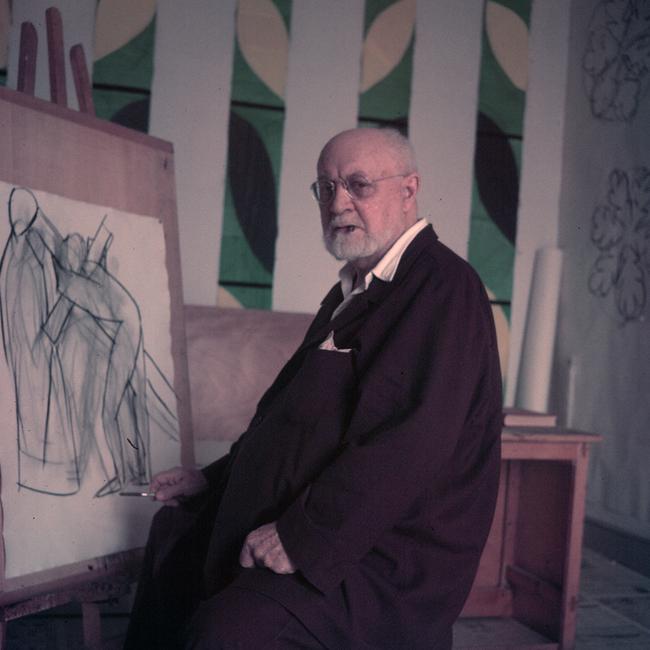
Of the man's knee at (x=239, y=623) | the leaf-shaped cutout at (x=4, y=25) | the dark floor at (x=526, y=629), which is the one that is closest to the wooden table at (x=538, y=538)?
the dark floor at (x=526, y=629)

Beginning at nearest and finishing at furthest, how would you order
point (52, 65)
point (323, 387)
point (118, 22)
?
point (323, 387), point (52, 65), point (118, 22)

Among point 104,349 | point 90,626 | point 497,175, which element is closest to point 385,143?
point 104,349

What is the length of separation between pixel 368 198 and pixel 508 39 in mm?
2222

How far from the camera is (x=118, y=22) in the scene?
3.05 metres

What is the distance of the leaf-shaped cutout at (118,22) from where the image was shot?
3.04 m

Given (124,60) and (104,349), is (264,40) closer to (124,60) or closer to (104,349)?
(124,60)

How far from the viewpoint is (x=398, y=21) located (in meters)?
3.37

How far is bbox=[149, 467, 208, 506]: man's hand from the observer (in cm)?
177

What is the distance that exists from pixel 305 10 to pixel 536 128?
1189 mm

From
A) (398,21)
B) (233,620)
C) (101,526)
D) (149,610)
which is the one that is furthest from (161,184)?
(398,21)

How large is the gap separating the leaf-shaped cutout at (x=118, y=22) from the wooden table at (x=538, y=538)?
83.8 inches

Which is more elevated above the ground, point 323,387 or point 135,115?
point 135,115

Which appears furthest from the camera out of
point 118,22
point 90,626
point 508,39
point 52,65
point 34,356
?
point 508,39

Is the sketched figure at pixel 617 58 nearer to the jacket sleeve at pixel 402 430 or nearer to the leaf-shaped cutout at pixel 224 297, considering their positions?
the leaf-shaped cutout at pixel 224 297
